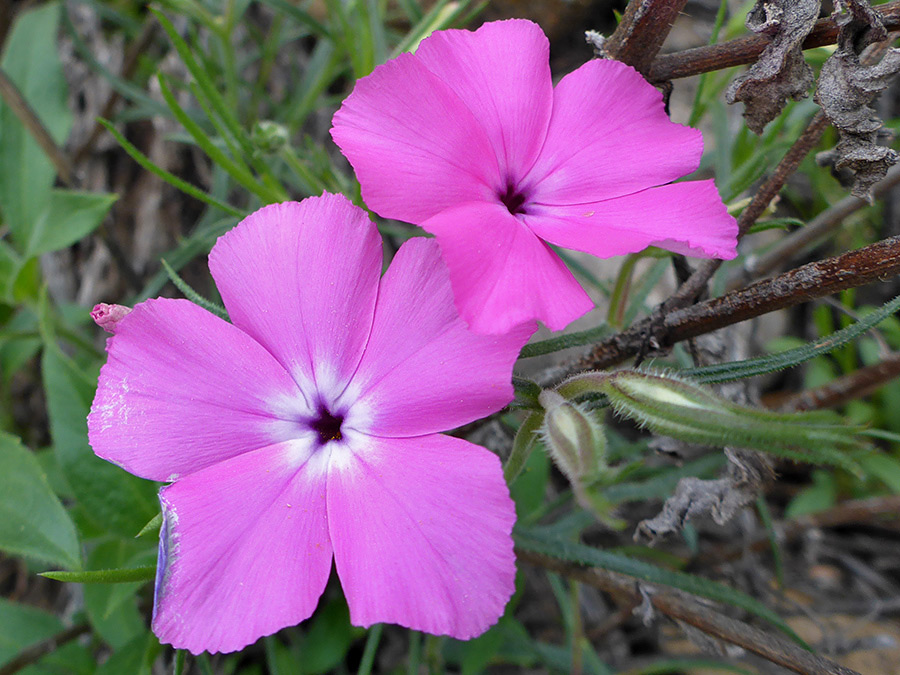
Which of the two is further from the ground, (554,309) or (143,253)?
(554,309)

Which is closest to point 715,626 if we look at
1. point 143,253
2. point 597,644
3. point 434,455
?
point 434,455

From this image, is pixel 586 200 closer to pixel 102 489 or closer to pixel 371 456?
pixel 371 456

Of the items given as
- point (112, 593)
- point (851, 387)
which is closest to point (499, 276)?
point (112, 593)

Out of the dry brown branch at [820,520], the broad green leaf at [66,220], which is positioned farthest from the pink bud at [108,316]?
the dry brown branch at [820,520]

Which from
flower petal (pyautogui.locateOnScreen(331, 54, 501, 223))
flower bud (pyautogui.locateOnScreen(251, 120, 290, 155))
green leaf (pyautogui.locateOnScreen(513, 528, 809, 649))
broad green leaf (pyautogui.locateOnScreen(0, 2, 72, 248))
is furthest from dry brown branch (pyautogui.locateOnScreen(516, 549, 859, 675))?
broad green leaf (pyautogui.locateOnScreen(0, 2, 72, 248))

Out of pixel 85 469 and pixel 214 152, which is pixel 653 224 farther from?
pixel 85 469
